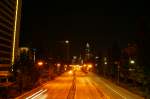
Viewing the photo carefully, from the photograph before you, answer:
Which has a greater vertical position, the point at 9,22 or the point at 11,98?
the point at 9,22

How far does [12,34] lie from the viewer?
103 ft

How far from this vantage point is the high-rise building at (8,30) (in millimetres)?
28562

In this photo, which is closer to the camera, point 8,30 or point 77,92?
point 8,30

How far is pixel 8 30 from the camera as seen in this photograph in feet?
99.5

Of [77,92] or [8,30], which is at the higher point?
[8,30]

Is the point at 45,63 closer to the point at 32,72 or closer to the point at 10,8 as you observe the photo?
the point at 32,72

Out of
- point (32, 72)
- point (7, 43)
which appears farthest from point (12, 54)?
point (32, 72)

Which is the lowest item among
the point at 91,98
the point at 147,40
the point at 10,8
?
the point at 91,98

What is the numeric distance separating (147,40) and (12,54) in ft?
43.7

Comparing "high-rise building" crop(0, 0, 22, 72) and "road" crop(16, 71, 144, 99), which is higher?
"high-rise building" crop(0, 0, 22, 72)

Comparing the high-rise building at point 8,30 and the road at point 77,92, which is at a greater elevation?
the high-rise building at point 8,30

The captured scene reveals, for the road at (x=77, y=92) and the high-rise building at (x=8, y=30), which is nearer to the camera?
the high-rise building at (x=8, y=30)

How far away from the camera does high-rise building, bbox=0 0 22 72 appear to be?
93.7 ft

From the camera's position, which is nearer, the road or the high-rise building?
the high-rise building
